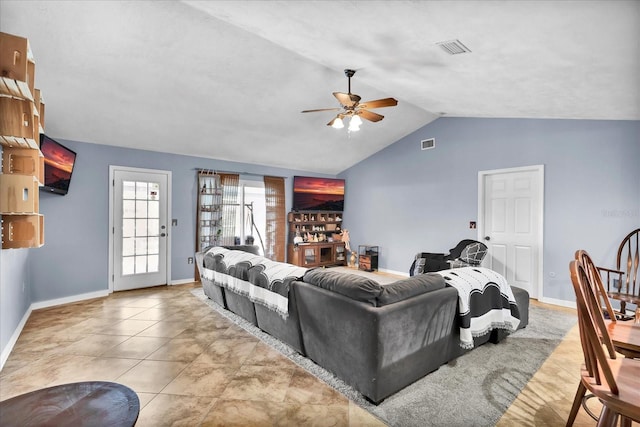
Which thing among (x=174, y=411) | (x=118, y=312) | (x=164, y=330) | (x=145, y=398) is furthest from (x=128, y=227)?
(x=174, y=411)

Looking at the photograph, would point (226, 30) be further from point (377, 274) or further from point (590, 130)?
point (377, 274)

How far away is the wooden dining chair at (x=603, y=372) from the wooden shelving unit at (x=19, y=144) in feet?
10.2

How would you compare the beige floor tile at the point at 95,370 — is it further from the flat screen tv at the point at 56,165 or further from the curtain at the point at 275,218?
the curtain at the point at 275,218

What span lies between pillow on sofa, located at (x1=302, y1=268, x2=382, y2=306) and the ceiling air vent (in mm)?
2050

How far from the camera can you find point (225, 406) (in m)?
2.07

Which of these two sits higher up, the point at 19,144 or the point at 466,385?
the point at 19,144

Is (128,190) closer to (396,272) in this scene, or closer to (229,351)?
(229,351)

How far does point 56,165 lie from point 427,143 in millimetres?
5926

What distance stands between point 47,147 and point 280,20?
3.26 m

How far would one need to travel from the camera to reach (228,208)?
6125mm

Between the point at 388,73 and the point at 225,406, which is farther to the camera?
the point at 388,73

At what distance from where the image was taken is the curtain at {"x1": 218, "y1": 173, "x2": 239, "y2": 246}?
6.04 m

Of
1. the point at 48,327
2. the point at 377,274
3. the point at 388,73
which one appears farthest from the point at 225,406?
the point at 377,274

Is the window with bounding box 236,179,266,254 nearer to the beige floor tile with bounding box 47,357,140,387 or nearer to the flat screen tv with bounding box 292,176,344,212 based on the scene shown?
the flat screen tv with bounding box 292,176,344,212
